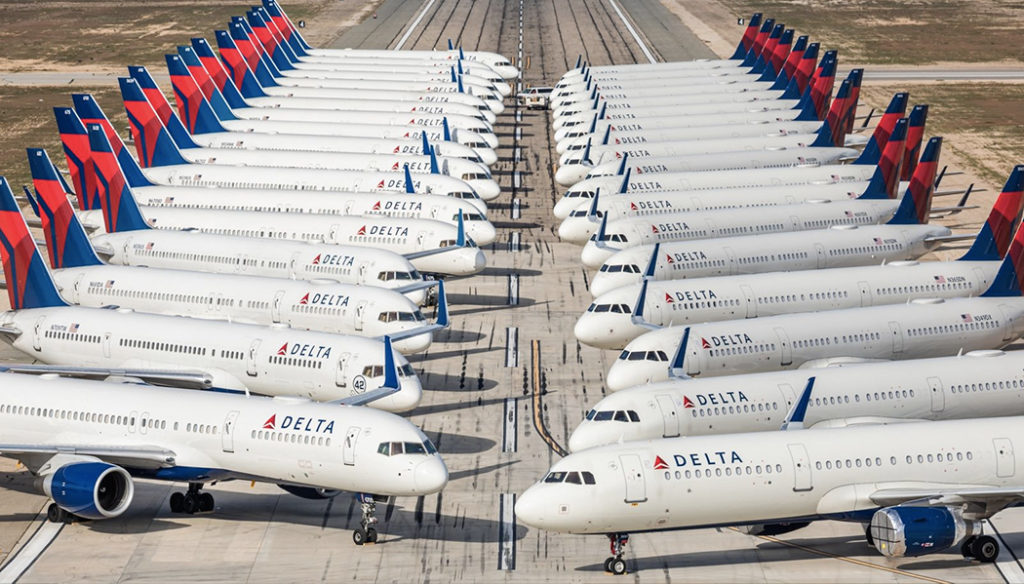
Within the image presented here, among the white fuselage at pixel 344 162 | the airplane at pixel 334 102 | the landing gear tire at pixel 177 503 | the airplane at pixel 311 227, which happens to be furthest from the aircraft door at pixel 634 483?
the airplane at pixel 334 102

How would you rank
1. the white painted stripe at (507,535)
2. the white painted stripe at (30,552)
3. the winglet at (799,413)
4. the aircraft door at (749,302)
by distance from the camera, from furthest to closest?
1. the aircraft door at (749,302)
2. the winglet at (799,413)
3. the white painted stripe at (507,535)
4. the white painted stripe at (30,552)

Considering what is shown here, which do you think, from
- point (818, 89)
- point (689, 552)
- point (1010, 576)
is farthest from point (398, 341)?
point (818, 89)

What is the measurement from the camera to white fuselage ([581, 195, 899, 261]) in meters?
76.9

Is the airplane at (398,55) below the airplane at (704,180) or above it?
below

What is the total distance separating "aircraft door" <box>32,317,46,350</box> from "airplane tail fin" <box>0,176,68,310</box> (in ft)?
4.76

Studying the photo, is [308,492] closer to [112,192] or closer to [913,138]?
[112,192]

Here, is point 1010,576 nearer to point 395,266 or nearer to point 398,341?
point 398,341

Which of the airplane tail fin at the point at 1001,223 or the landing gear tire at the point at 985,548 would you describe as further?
the airplane tail fin at the point at 1001,223

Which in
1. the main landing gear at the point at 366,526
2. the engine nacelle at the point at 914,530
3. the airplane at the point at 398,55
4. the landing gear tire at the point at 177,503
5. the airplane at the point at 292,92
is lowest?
the airplane at the point at 398,55

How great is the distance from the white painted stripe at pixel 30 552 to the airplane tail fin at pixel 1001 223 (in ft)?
147

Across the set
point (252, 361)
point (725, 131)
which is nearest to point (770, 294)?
point (252, 361)

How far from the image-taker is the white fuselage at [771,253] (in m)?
70.8

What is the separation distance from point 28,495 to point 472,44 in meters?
132

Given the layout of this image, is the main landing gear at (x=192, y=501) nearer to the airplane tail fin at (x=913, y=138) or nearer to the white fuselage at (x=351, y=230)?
the white fuselage at (x=351, y=230)
